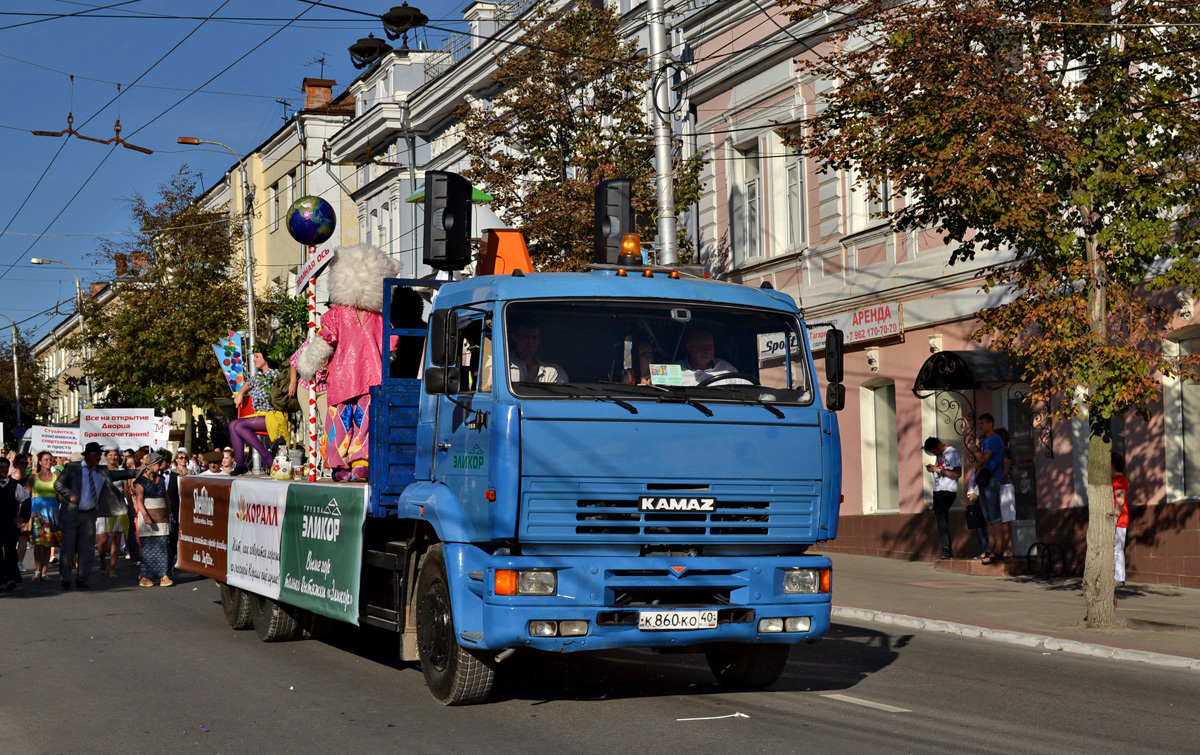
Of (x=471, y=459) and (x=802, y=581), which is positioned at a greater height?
(x=471, y=459)

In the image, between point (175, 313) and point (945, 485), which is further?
point (175, 313)

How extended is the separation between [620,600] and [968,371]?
1177 centimetres

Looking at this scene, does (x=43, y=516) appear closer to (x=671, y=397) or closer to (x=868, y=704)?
(x=671, y=397)

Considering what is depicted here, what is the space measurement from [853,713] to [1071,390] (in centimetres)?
556

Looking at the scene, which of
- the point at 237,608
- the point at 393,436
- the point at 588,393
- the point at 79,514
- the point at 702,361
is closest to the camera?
the point at 588,393

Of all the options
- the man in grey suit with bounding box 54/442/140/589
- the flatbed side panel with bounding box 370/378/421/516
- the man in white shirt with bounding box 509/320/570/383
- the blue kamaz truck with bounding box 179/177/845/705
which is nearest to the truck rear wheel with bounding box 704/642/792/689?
the blue kamaz truck with bounding box 179/177/845/705

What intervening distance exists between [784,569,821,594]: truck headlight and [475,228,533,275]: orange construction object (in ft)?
12.2

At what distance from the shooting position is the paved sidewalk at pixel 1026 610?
39.1 feet

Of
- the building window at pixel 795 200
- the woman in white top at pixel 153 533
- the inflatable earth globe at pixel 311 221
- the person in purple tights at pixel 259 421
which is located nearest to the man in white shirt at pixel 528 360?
the person in purple tights at pixel 259 421

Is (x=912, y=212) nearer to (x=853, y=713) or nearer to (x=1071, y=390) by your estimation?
(x=1071, y=390)

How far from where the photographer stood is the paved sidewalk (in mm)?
11914

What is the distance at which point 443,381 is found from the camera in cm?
851

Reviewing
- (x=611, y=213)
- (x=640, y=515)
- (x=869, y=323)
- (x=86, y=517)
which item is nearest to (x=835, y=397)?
(x=640, y=515)

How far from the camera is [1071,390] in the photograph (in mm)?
12766
